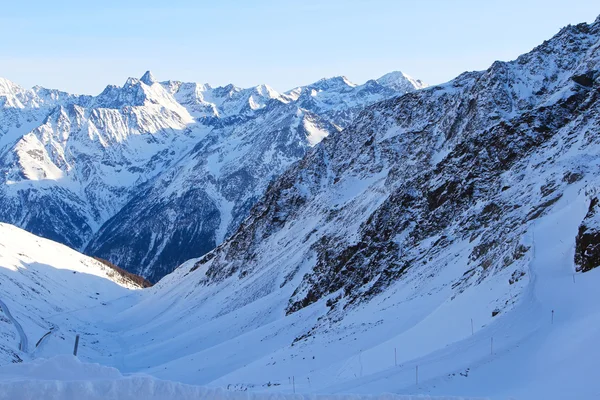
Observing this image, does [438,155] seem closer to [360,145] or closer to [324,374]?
[360,145]

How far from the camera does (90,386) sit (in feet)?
43.5

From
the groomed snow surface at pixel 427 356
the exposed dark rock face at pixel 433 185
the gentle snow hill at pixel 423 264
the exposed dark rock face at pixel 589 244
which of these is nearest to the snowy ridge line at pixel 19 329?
the groomed snow surface at pixel 427 356

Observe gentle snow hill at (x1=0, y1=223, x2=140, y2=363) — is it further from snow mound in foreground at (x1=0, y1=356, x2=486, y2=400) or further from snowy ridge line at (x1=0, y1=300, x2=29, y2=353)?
snow mound in foreground at (x1=0, y1=356, x2=486, y2=400)

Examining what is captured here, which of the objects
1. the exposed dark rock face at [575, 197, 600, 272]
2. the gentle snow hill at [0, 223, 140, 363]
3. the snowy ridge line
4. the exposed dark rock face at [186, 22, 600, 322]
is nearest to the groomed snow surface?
the exposed dark rock face at [575, 197, 600, 272]

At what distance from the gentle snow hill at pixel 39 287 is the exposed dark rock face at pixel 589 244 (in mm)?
41644

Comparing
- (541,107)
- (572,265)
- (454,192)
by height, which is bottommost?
(572,265)

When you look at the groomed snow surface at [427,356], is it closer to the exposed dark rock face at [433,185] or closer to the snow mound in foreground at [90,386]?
the snow mound in foreground at [90,386]

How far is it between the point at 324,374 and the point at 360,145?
289 ft

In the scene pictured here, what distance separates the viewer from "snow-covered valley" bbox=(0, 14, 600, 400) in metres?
19.0

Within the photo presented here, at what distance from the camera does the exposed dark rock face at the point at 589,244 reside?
2386cm

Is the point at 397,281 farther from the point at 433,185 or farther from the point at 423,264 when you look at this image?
the point at 433,185

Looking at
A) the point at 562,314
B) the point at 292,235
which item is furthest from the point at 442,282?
the point at 292,235

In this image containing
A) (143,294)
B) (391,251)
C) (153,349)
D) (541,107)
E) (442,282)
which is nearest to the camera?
(442,282)

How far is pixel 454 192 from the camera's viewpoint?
53906 mm
